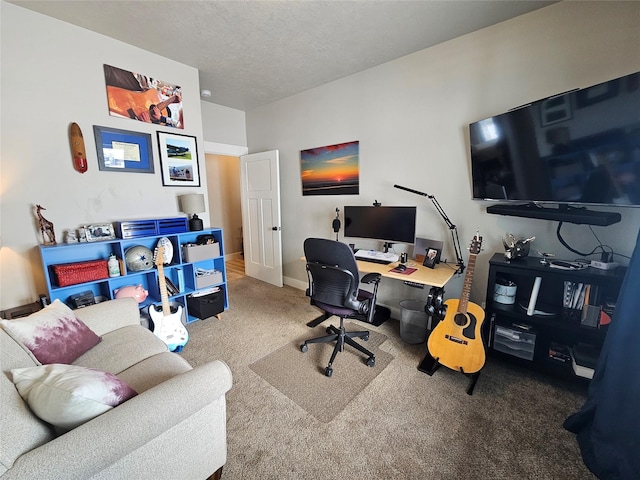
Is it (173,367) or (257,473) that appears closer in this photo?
(257,473)

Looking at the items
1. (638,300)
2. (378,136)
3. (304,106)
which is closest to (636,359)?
(638,300)

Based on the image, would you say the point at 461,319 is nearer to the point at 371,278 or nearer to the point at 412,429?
the point at 371,278

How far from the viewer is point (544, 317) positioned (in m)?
1.82

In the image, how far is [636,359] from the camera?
1.18 meters

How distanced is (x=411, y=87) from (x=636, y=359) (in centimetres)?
247

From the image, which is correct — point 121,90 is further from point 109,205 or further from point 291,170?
point 291,170

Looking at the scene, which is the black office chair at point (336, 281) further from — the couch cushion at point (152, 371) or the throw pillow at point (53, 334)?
the throw pillow at point (53, 334)

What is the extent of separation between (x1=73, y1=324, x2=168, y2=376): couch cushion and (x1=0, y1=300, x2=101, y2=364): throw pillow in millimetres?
54

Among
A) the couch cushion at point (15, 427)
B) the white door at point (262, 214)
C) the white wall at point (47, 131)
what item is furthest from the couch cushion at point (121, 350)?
the white door at point (262, 214)

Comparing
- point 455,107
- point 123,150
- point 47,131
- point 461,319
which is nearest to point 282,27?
point 455,107

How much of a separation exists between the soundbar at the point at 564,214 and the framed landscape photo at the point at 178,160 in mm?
2878

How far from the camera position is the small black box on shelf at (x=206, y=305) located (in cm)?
268

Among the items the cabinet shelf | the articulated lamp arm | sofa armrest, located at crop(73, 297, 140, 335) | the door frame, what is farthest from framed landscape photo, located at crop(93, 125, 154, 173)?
the articulated lamp arm

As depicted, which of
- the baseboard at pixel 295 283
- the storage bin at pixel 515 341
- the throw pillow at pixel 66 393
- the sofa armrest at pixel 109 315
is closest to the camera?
the throw pillow at pixel 66 393
